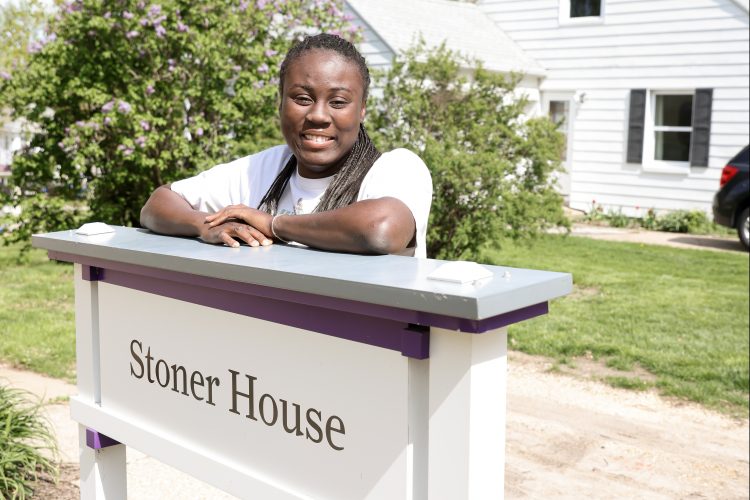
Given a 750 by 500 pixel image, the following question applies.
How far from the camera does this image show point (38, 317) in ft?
23.4

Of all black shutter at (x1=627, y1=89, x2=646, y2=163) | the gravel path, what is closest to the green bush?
the gravel path

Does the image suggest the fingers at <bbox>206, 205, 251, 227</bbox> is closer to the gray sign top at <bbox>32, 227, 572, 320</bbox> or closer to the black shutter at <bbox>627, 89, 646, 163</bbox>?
the gray sign top at <bbox>32, 227, 572, 320</bbox>

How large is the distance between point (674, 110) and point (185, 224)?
14.1 metres

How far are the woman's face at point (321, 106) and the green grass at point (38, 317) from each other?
3610 millimetres

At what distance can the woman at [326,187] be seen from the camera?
2.10 metres

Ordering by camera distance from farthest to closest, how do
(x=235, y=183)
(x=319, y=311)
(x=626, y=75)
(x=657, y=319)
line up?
(x=626, y=75)
(x=657, y=319)
(x=235, y=183)
(x=319, y=311)

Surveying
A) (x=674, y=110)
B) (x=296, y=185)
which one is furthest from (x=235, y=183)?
(x=674, y=110)

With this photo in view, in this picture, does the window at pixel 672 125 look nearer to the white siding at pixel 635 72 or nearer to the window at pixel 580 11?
the white siding at pixel 635 72

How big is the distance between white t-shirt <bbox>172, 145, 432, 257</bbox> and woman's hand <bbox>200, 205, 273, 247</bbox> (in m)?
0.21

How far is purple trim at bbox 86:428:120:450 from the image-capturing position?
283cm

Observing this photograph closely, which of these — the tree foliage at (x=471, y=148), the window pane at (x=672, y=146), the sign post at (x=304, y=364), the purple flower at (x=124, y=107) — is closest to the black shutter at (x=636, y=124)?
the window pane at (x=672, y=146)

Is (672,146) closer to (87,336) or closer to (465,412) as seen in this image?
(87,336)

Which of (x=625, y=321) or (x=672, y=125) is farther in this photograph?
(x=672, y=125)

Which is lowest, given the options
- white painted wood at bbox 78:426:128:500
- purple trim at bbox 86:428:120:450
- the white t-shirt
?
white painted wood at bbox 78:426:128:500
